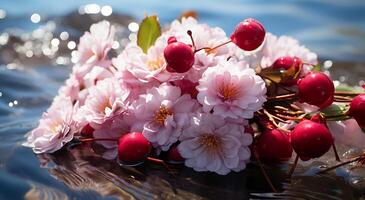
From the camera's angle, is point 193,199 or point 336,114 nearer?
point 193,199

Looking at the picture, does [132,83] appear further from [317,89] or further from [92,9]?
[92,9]

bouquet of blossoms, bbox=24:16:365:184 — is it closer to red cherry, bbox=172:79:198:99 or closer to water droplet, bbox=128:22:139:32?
red cherry, bbox=172:79:198:99

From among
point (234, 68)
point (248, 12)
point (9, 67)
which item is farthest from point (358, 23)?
point (234, 68)

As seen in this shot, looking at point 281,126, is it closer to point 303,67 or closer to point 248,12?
point 303,67

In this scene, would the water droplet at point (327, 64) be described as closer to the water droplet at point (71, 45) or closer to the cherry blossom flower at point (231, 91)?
the water droplet at point (71, 45)

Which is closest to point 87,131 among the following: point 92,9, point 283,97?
point 283,97

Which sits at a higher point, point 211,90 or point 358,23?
point 211,90

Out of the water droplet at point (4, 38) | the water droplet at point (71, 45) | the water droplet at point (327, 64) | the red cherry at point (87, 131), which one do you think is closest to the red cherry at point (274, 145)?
the red cherry at point (87, 131)
